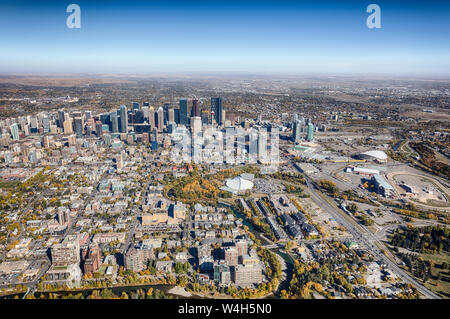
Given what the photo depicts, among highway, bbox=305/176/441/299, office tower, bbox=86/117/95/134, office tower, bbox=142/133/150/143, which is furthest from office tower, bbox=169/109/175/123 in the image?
highway, bbox=305/176/441/299

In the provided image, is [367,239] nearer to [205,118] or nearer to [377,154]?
[377,154]

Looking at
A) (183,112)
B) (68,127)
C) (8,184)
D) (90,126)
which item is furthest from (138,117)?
(8,184)

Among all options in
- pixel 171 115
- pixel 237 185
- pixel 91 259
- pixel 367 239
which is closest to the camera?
pixel 91 259

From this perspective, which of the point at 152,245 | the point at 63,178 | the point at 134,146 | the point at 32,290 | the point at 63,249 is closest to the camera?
the point at 32,290

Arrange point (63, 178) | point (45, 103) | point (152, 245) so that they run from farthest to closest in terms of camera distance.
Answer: point (45, 103) < point (63, 178) < point (152, 245)

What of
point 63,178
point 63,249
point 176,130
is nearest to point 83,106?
point 176,130

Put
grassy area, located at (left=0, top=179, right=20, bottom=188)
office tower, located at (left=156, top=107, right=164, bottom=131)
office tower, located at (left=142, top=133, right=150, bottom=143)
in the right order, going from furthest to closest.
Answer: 1. office tower, located at (left=156, top=107, right=164, bottom=131)
2. office tower, located at (left=142, top=133, right=150, bottom=143)
3. grassy area, located at (left=0, top=179, right=20, bottom=188)

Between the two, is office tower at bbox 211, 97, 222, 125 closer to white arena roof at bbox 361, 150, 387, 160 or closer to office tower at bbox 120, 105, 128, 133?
office tower at bbox 120, 105, 128, 133

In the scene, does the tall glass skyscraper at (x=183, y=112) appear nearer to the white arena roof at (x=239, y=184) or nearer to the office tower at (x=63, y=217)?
the white arena roof at (x=239, y=184)
